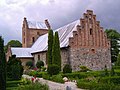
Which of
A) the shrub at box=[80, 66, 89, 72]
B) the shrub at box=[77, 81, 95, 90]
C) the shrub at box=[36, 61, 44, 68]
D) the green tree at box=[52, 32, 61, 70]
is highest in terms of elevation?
the green tree at box=[52, 32, 61, 70]

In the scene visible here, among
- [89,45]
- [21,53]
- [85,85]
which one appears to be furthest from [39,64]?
[85,85]

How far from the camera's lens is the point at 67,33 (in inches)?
1478

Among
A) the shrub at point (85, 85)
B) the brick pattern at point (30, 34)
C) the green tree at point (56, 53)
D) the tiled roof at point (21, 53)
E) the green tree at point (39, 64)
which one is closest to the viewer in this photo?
the shrub at point (85, 85)

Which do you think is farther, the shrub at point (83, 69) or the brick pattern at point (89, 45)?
the brick pattern at point (89, 45)

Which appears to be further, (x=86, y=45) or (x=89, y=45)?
(x=89, y=45)

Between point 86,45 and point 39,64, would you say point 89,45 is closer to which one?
point 86,45

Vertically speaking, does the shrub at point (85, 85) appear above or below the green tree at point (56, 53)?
below

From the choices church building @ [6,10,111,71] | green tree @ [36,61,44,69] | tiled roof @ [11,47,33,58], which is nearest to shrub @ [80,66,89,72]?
church building @ [6,10,111,71]

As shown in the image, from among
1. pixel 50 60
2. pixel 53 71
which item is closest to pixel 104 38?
pixel 50 60

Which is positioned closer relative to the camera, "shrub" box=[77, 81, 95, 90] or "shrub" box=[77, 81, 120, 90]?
"shrub" box=[77, 81, 120, 90]

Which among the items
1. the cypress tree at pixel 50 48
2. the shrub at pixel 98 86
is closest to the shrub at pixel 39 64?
the cypress tree at pixel 50 48

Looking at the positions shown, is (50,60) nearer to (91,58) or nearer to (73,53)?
(73,53)

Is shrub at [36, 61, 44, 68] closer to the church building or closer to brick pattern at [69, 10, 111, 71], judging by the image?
the church building

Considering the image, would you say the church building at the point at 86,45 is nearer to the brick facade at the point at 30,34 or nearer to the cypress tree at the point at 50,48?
the cypress tree at the point at 50,48
